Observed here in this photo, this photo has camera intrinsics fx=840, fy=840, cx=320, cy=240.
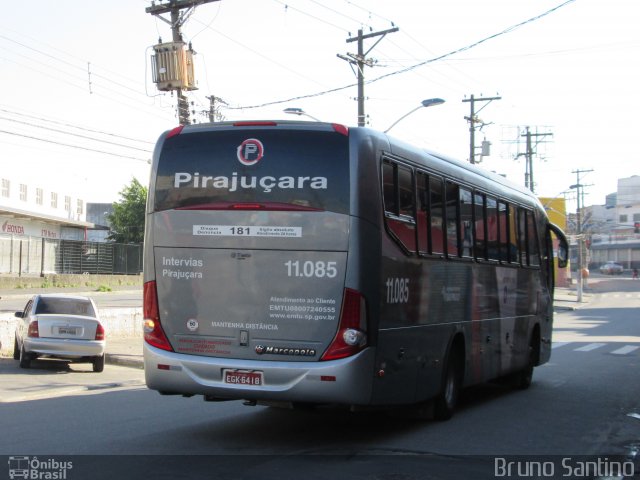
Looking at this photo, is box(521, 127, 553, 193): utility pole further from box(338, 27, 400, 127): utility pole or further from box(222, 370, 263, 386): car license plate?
box(222, 370, 263, 386): car license plate

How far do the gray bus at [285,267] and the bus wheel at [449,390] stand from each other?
853mm

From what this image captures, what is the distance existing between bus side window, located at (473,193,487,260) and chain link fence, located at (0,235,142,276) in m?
35.4

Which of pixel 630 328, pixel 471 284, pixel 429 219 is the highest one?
pixel 429 219

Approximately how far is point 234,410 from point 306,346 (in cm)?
352

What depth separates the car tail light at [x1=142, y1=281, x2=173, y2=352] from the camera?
914 centimetres

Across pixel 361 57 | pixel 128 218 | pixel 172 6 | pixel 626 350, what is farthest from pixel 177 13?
pixel 128 218

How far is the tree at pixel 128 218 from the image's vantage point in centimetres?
7575

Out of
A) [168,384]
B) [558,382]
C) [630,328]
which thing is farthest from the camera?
[630,328]

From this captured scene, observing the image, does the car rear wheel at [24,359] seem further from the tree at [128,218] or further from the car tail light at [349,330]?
the tree at [128,218]

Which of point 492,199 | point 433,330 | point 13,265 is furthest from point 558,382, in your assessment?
point 13,265

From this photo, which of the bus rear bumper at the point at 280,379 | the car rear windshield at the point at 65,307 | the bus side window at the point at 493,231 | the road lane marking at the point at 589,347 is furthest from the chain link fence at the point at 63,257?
the bus rear bumper at the point at 280,379

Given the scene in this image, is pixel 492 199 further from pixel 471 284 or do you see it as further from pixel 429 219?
pixel 429 219

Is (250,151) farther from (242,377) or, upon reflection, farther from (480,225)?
(480,225)

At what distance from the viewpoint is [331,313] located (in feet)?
28.1
